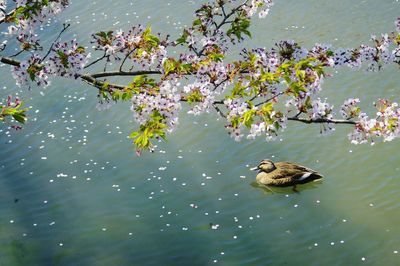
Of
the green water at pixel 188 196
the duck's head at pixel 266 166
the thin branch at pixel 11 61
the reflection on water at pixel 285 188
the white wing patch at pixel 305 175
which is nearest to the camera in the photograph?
the thin branch at pixel 11 61

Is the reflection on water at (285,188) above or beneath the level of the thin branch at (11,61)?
beneath

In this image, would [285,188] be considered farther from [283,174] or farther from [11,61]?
[11,61]

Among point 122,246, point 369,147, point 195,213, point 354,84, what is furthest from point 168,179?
point 354,84

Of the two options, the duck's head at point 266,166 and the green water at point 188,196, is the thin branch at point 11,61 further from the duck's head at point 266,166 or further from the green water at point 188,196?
the duck's head at point 266,166

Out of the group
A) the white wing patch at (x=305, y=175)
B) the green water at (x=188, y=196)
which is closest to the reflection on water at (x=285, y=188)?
the green water at (x=188, y=196)

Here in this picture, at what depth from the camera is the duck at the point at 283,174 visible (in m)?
13.2

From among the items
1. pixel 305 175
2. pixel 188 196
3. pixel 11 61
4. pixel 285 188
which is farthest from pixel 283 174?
pixel 11 61

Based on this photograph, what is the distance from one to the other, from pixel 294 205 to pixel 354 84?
5734mm

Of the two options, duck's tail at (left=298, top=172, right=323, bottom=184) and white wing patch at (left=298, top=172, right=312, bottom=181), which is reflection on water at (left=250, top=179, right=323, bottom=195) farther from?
white wing patch at (left=298, top=172, right=312, bottom=181)

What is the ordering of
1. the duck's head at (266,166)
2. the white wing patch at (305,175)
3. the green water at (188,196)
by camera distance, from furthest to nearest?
the duck's head at (266,166) < the white wing patch at (305,175) < the green water at (188,196)

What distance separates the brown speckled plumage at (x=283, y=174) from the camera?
43.2 feet

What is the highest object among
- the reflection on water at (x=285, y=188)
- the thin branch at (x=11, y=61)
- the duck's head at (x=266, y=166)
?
the thin branch at (x=11, y=61)

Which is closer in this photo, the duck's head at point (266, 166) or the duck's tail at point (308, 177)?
the duck's tail at point (308, 177)

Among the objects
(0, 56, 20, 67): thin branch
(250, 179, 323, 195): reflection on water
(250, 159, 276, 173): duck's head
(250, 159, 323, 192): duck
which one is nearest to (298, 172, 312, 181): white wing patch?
(250, 159, 323, 192): duck
